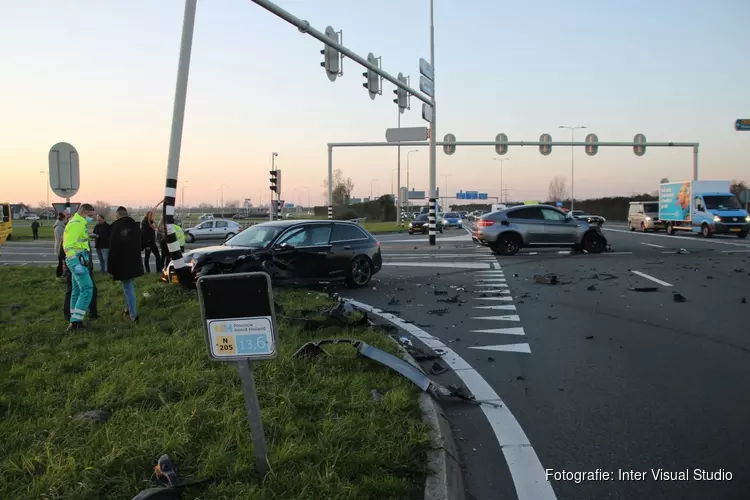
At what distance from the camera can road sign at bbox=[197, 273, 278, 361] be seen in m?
2.97

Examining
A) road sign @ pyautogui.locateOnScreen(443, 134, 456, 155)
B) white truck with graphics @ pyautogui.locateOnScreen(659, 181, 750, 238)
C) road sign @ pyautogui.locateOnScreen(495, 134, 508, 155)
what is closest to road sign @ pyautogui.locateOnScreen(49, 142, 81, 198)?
road sign @ pyautogui.locateOnScreen(443, 134, 456, 155)

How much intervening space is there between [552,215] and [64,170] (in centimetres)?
1536

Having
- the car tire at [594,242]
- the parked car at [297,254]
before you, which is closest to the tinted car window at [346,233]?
the parked car at [297,254]

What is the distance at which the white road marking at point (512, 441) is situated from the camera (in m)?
3.46

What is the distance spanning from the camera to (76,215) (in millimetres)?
7613

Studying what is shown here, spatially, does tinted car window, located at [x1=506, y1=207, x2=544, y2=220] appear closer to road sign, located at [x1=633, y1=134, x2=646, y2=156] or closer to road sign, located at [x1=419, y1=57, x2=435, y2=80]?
road sign, located at [x1=419, y1=57, x2=435, y2=80]

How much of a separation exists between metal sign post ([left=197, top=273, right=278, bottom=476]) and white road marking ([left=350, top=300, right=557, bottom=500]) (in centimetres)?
177

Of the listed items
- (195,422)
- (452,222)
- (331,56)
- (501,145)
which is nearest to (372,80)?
(331,56)

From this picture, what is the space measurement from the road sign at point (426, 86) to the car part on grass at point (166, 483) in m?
21.6

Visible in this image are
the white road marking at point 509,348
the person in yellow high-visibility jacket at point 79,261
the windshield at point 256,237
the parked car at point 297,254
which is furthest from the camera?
the windshield at point 256,237

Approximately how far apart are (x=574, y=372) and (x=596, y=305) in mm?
4272

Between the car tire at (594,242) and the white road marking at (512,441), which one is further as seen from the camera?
the car tire at (594,242)

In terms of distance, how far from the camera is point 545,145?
33469 millimetres

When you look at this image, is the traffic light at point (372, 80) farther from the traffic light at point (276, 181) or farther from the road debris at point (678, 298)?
the road debris at point (678, 298)
